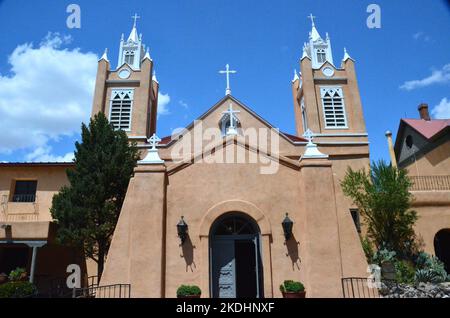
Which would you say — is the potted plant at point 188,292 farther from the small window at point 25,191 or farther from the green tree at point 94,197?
the small window at point 25,191

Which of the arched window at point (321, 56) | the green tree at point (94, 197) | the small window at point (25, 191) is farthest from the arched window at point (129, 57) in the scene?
the arched window at point (321, 56)

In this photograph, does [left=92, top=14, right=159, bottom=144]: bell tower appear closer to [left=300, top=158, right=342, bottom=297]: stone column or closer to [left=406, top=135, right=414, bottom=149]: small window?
[left=300, top=158, right=342, bottom=297]: stone column

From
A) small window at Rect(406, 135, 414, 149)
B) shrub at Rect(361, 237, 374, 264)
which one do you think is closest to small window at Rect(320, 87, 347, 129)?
small window at Rect(406, 135, 414, 149)

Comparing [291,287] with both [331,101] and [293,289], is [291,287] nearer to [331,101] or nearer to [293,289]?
[293,289]

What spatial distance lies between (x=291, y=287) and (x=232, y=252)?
7.15 ft

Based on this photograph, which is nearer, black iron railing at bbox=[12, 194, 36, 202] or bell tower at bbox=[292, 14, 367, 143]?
black iron railing at bbox=[12, 194, 36, 202]

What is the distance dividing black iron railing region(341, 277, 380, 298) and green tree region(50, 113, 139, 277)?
1101 cm

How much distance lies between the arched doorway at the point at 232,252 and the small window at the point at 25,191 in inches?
586

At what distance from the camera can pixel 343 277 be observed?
10305 millimetres

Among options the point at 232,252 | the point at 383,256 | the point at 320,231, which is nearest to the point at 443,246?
the point at 383,256

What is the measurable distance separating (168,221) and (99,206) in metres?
7.24

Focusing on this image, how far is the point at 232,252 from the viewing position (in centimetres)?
1120

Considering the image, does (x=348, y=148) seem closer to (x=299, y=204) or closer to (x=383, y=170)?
(x=383, y=170)

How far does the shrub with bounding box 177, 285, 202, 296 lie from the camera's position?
983 centimetres
